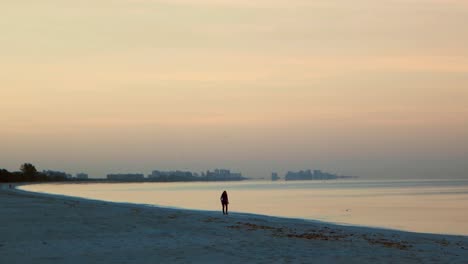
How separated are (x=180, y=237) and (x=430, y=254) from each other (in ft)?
25.3

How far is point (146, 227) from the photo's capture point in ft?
81.0

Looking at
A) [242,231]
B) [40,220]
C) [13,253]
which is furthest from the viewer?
[40,220]

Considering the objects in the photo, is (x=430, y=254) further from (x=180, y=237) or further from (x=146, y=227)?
(x=146, y=227)

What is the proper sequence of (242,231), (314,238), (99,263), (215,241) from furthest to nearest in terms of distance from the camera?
1. (242,231)
2. (314,238)
3. (215,241)
4. (99,263)

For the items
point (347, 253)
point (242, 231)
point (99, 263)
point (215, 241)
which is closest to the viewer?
point (99, 263)

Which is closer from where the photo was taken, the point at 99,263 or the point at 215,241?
the point at 99,263

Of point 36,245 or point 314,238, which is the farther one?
point 314,238

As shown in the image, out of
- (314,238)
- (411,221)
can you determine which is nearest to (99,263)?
(314,238)

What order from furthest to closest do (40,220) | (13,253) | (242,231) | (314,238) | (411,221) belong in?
(411,221) < (40,220) < (242,231) < (314,238) < (13,253)

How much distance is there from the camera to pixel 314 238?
72.4 feet

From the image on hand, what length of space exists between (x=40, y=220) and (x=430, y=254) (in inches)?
616

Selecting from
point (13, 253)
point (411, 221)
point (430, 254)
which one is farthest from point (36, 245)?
point (411, 221)

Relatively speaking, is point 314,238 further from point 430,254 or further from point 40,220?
point 40,220

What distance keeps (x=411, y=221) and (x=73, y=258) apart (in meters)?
33.2
